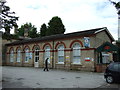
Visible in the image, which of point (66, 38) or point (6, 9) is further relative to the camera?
point (66, 38)

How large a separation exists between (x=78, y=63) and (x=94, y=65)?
8.16ft

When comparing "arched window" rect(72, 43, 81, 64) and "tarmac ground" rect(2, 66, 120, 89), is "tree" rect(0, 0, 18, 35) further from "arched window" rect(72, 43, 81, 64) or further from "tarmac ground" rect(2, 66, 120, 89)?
"arched window" rect(72, 43, 81, 64)

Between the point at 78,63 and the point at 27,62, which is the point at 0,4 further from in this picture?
the point at 27,62

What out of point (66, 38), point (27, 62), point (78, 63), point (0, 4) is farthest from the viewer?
point (27, 62)

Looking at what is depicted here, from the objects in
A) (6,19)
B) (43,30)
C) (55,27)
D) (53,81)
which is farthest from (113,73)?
(43,30)

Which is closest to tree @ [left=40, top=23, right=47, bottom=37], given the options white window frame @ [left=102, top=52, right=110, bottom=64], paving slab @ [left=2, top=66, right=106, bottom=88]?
white window frame @ [left=102, top=52, right=110, bottom=64]

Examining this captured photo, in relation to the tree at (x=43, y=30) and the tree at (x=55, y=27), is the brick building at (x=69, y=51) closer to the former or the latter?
→ the tree at (x=55, y=27)

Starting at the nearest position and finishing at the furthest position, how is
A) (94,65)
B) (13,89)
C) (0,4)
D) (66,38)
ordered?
(13,89)
(0,4)
(94,65)
(66,38)

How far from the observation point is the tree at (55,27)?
5379 centimetres

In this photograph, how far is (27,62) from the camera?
28109mm

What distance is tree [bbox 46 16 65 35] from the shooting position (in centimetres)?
5379

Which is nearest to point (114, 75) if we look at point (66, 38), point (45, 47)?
point (66, 38)

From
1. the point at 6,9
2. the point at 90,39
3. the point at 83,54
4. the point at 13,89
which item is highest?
the point at 6,9

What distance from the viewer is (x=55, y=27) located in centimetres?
5472
